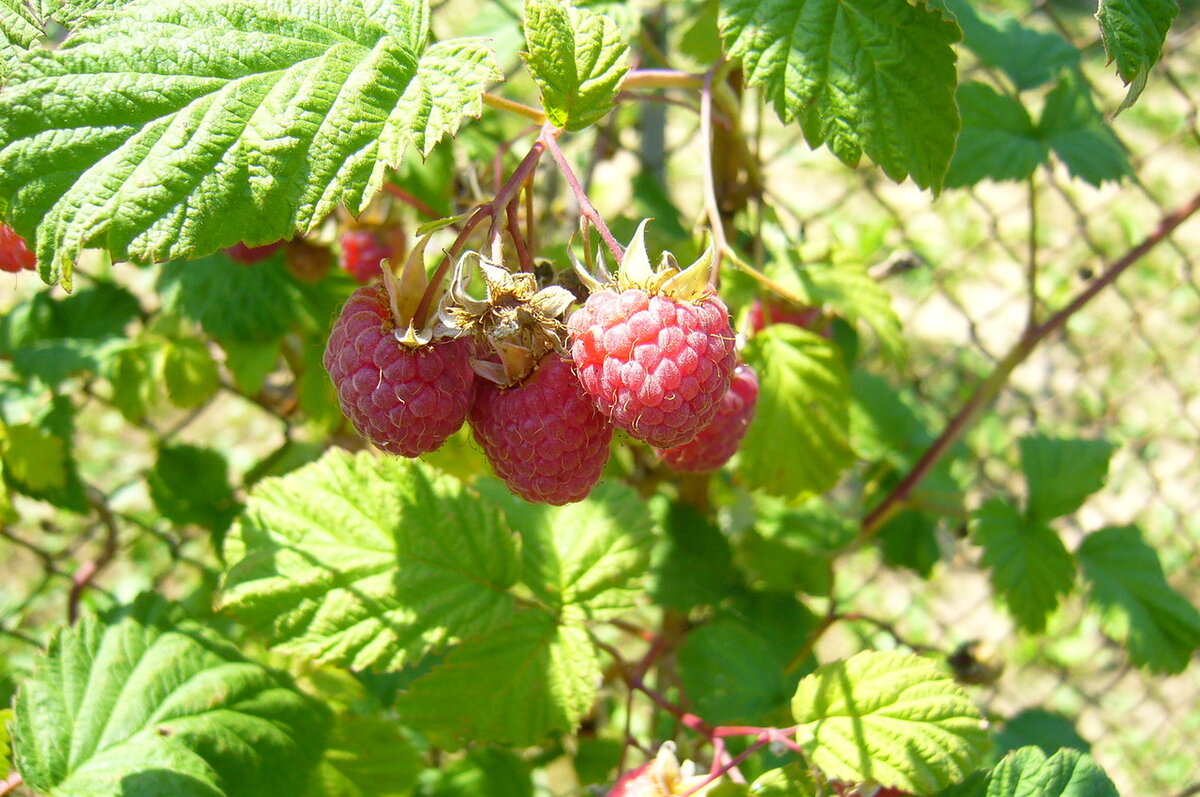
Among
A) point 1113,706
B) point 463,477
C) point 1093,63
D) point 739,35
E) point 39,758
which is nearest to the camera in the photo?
point 739,35

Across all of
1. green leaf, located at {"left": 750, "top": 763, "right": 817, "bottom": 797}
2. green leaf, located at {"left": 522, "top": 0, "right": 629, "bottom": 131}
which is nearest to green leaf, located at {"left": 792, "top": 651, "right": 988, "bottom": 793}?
green leaf, located at {"left": 750, "top": 763, "right": 817, "bottom": 797}

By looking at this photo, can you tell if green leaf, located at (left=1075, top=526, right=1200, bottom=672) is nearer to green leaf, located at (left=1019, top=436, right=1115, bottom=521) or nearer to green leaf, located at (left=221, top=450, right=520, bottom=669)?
green leaf, located at (left=1019, top=436, right=1115, bottom=521)

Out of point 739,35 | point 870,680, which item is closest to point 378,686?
point 870,680

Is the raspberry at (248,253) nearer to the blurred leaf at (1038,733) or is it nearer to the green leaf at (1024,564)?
the green leaf at (1024,564)

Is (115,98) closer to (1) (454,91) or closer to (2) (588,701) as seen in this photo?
(1) (454,91)

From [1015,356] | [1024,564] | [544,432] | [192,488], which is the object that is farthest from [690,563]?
[192,488]

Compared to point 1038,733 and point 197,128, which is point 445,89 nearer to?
point 197,128

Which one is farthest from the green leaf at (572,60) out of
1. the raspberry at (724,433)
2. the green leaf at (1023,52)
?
the green leaf at (1023,52)
